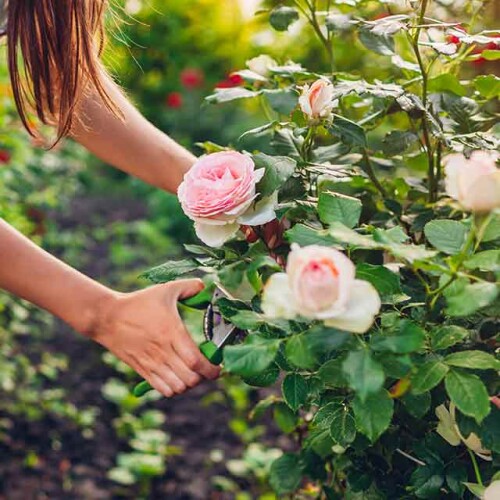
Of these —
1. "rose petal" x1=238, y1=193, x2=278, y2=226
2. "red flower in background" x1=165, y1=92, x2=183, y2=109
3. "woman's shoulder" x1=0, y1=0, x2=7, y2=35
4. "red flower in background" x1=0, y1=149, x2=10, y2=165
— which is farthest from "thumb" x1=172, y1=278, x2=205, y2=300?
"red flower in background" x1=165, y1=92, x2=183, y2=109

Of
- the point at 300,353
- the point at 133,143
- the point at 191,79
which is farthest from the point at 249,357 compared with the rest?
the point at 191,79

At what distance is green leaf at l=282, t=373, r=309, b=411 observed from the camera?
1155 mm

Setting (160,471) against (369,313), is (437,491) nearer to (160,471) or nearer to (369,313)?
(369,313)

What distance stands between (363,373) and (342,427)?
0.85 ft

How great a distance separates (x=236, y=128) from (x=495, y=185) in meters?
4.74

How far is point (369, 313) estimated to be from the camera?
94 centimetres

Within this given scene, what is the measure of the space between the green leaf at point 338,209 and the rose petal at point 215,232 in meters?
0.15

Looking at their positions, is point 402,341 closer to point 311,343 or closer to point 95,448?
point 311,343

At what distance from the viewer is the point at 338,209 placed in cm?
114

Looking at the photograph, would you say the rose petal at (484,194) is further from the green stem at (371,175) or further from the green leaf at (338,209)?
the green stem at (371,175)

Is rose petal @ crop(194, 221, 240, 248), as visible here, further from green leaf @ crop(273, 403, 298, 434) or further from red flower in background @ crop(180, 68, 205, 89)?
red flower in background @ crop(180, 68, 205, 89)

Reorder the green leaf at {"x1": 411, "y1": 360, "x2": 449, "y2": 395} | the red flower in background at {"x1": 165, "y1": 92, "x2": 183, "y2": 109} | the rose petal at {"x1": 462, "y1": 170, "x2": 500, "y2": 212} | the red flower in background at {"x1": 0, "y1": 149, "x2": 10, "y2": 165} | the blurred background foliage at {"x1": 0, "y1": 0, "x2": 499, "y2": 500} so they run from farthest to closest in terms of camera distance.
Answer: the red flower in background at {"x1": 165, "y1": 92, "x2": 183, "y2": 109}, the red flower in background at {"x1": 0, "y1": 149, "x2": 10, "y2": 165}, the blurred background foliage at {"x1": 0, "y1": 0, "x2": 499, "y2": 500}, the green leaf at {"x1": 411, "y1": 360, "x2": 449, "y2": 395}, the rose petal at {"x1": 462, "y1": 170, "x2": 500, "y2": 212}

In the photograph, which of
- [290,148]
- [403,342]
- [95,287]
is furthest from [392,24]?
[95,287]

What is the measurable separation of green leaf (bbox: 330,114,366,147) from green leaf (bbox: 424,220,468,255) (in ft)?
0.93
